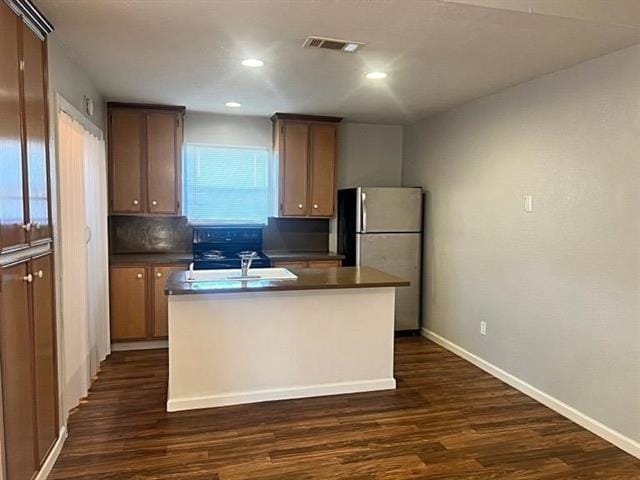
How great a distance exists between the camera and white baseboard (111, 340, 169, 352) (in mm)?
4500

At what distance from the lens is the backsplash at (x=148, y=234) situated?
A: 4.88 m

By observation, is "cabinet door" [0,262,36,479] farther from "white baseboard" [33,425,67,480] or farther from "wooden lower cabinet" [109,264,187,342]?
"wooden lower cabinet" [109,264,187,342]

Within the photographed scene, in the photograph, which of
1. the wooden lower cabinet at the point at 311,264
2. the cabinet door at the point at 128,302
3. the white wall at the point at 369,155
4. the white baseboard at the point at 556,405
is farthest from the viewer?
the white wall at the point at 369,155

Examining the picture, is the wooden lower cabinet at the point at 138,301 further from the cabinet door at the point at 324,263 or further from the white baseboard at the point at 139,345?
the cabinet door at the point at 324,263

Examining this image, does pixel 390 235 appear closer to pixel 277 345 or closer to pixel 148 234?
pixel 277 345

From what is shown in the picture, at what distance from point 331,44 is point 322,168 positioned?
237 cm

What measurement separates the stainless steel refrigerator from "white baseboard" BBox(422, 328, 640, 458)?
653mm

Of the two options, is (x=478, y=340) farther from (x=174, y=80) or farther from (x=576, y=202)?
(x=174, y=80)

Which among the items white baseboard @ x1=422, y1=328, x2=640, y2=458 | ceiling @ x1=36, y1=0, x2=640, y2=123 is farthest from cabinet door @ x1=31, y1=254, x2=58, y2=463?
white baseboard @ x1=422, y1=328, x2=640, y2=458

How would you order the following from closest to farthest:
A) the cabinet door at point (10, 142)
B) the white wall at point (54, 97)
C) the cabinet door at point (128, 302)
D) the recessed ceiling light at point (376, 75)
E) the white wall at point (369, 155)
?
the cabinet door at point (10, 142) → the white wall at point (54, 97) → the recessed ceiling light at point (376, 75) → the cabinet door at point (128, 302) → the white wall at point (369, 155)

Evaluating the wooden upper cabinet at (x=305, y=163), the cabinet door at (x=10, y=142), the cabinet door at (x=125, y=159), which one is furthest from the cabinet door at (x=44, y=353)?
the wooden upper cabinet at (x=305, y=163)

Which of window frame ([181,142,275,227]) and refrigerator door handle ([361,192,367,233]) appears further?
window frame ([181,142,275,227])

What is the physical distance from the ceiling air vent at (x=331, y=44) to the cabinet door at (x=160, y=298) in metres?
2.59

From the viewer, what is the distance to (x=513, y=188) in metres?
→ 3.74
